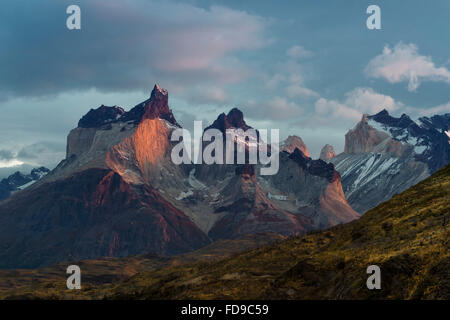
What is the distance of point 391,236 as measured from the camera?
304 ft

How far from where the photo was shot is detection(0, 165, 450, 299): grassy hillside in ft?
214

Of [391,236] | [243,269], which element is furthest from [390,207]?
[243,269]

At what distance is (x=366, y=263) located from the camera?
76.2m

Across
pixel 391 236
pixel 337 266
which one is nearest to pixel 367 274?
pixel 337 266

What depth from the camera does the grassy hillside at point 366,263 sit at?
65188 mm

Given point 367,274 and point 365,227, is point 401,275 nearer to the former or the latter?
point 367,274

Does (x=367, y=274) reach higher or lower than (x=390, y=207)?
lower
